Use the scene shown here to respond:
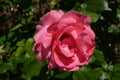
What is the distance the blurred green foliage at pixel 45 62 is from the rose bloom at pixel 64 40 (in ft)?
0.54

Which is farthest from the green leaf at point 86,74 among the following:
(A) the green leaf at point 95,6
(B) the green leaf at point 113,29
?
(B) the green leaf at point 113,29

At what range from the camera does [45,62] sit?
1438 millimetres

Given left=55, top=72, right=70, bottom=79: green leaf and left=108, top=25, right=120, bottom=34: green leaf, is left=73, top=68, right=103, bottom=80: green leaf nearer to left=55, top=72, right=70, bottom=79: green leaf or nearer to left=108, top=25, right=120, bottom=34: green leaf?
left=55, top=72, right=70, bottom=79: green leaf

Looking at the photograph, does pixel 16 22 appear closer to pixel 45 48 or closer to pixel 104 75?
pixel 104 75

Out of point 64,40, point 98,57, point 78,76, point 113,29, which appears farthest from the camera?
point 113,29

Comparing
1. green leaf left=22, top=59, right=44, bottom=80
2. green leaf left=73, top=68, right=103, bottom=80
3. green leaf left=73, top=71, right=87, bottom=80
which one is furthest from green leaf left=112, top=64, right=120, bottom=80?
green leaf left=22, top=59, right=44, bottom=80

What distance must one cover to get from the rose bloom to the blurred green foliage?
165mm

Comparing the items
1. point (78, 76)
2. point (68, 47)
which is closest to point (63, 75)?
point (78, 76)

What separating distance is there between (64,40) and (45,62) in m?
0.21

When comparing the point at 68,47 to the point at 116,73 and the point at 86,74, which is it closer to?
the point at 86,74

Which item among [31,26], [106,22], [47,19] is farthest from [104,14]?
[47,19]

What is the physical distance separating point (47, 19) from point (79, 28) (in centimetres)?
10

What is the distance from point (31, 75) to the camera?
147 cm

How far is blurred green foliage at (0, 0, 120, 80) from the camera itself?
4.83ft
